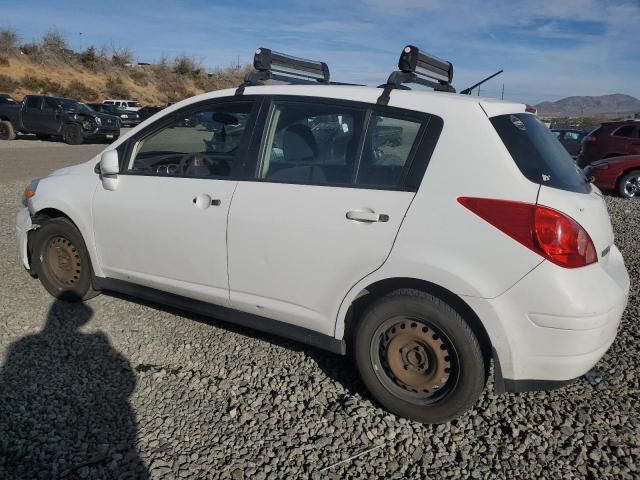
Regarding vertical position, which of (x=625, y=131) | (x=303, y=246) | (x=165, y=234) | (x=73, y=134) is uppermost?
(x=303, y=246)

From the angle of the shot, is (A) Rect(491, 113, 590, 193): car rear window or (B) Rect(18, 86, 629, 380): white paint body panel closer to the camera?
(B) Rect(18, 86, 629, 380): white paint body panel

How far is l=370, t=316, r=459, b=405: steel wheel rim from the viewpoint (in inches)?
108

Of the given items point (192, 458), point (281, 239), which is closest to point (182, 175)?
point (281, 239)

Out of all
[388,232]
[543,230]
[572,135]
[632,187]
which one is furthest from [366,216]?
[572,135]

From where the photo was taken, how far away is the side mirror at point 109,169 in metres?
3.70

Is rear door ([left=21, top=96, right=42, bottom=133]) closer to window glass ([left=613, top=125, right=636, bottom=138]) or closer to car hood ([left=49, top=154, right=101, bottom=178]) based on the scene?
car hood ([left=49, top=154, right=101, bottom=178])

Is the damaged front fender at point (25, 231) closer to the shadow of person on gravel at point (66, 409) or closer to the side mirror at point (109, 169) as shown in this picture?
the shadow of person on gravel at point (66, 409)

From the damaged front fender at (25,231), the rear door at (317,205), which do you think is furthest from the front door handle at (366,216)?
the damaged front fender at (25,231)

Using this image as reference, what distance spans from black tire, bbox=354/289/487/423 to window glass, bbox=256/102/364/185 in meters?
0.78

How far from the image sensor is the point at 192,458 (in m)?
2.58

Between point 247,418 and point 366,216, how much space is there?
4.21 feet

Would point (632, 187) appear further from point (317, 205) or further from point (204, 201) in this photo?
point (204, 201)

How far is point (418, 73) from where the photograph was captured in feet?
11.2

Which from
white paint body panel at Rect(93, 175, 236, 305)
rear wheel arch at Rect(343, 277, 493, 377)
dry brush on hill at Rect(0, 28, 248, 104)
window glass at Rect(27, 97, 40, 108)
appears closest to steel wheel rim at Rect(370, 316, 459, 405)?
rear wheel arch at Rect(343, 277, 493, 377)
